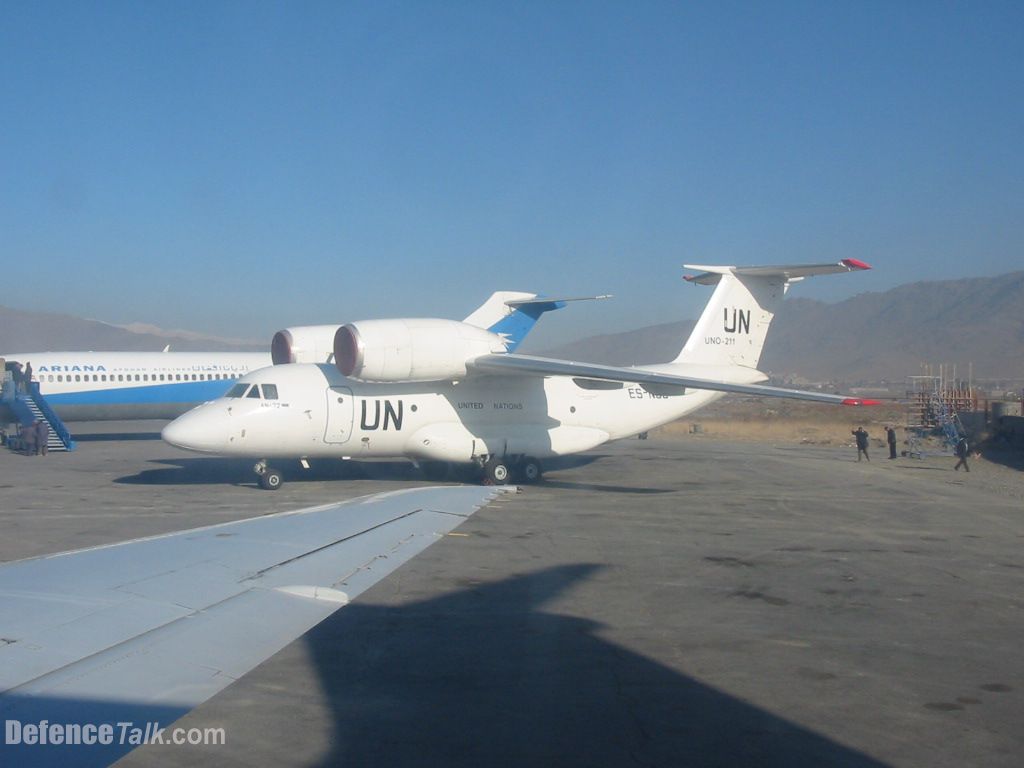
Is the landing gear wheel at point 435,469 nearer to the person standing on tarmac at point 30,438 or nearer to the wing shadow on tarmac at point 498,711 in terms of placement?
the person standing on tarmac at point 30,438

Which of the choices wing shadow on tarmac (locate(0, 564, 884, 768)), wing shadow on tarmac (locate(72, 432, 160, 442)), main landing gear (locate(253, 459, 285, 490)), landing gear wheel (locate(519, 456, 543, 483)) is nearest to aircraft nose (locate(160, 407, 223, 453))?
main landing gear (locate(253, 459, 285, 490))

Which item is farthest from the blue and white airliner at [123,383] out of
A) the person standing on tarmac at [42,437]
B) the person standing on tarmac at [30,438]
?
the person standing on tarmac at [42,437]

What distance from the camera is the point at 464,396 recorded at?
18.7m

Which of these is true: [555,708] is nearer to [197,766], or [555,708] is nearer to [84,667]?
[197,766]

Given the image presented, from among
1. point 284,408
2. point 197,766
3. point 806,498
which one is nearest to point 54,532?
point 284,408

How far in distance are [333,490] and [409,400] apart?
90.7 inches

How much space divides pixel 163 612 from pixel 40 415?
2708cm

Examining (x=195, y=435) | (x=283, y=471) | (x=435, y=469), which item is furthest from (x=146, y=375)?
(x=195, y=435)

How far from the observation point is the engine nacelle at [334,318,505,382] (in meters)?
16.8

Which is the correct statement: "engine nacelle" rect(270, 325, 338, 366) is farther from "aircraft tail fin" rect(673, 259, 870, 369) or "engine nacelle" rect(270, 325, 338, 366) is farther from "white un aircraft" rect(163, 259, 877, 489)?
"aircraft tail fin" rect(673, 259, 870, 369)

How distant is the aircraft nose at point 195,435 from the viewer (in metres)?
16.3

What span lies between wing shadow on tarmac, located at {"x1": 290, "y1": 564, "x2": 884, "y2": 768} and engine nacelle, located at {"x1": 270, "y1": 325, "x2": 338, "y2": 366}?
577 inches

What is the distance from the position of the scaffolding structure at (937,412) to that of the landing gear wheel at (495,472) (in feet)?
50.5

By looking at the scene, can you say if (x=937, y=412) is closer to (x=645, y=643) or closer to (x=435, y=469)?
(x=435, y=469)
